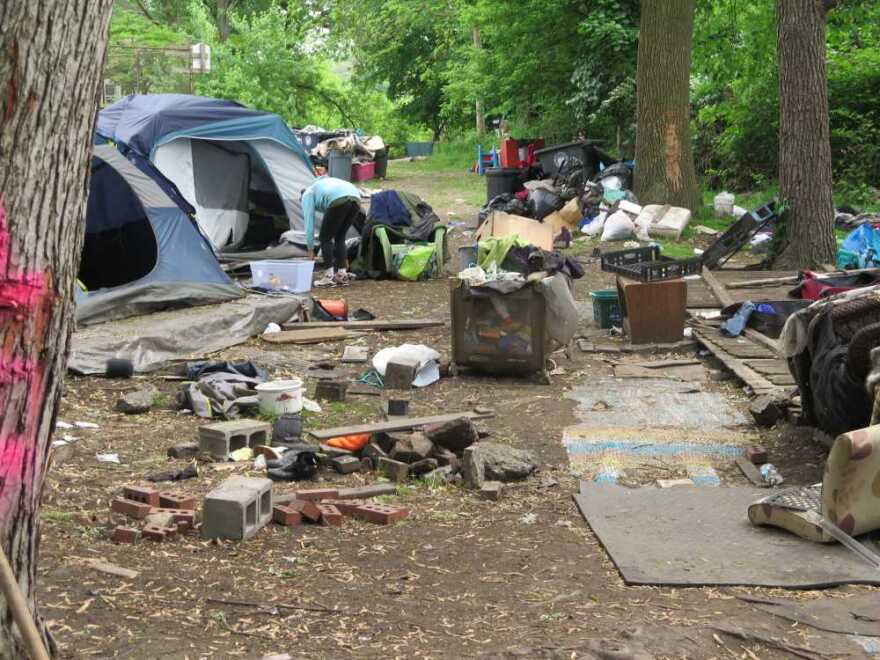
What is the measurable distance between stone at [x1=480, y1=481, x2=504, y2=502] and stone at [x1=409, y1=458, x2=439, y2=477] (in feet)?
1.34

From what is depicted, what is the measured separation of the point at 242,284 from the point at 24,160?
8.99m

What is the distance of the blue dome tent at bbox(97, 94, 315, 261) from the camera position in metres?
14.1

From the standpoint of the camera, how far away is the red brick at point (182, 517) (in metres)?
5.09

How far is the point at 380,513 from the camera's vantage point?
17.8 ft

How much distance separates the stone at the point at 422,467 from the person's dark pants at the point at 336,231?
7.08m

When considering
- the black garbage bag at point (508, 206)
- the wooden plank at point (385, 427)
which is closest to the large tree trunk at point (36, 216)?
the wooden plank at point (385, 427)

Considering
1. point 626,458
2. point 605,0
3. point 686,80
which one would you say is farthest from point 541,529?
point 605,0

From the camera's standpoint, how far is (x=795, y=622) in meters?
4.16

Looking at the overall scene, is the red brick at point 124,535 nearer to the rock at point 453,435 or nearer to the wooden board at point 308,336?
the rock at point 453,435

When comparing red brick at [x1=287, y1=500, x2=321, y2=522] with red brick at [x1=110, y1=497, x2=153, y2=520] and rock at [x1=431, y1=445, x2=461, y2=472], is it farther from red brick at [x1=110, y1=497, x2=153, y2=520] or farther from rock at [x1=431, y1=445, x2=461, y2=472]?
rock at [x1=431, y1=445, x2=461, y2=472]

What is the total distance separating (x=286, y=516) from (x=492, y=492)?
118cm

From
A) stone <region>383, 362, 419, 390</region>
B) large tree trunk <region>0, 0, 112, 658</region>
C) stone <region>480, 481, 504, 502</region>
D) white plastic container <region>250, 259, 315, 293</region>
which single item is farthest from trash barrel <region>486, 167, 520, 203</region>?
large tree trunk <region>0, 0, 112, 658</region>

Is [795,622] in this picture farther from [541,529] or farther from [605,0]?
[605,0]

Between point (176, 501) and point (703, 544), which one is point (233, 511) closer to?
point (176, 501)
